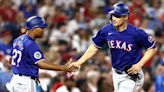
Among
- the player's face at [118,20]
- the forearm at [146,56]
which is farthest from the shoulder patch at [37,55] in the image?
the forearm at [146,56]

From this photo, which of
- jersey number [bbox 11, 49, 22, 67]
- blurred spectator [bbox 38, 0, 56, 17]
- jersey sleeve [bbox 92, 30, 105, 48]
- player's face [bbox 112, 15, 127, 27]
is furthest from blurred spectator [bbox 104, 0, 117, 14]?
jersey number [bbox 11, 49, 22, 67]

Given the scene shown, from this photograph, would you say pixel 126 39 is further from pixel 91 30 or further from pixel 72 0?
pixel 72 0

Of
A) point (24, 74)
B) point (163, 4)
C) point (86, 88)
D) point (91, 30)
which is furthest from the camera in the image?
point (163, 4)

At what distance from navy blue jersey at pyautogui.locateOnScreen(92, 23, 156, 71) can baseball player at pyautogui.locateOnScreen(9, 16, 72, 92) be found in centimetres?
92

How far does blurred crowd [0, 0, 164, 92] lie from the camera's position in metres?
15.2

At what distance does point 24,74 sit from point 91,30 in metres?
8.56

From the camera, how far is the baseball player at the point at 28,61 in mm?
11000

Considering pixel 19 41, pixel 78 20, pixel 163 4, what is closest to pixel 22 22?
pixel 78 20

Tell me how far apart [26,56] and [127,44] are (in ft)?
5.38

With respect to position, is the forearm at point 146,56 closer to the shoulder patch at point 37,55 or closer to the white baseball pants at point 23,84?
the shoulder patch at point 37,55

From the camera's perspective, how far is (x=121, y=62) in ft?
37.1

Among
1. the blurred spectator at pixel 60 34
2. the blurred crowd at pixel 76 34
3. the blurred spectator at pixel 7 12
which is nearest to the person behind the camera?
the blurred crowd at pixel 76 34

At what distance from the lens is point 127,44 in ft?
36.9

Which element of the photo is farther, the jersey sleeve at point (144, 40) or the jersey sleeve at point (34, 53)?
the jersey sleeve at point (144, 40)
